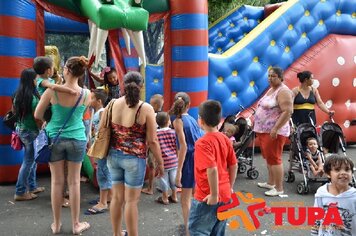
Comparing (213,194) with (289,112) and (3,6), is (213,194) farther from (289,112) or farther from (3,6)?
(3,6)

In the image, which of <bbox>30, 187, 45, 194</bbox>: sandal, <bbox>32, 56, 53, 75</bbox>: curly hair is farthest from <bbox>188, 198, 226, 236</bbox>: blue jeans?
<bbox>30, 187, 45, 194</bbox>: sandal

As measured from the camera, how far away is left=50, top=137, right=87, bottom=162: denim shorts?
348cm

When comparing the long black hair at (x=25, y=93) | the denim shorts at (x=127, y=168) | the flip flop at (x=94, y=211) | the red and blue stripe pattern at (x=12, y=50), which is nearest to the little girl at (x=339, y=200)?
the denim shorts at (x=127, y=168)

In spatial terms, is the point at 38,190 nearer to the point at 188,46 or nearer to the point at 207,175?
the point at 188,46

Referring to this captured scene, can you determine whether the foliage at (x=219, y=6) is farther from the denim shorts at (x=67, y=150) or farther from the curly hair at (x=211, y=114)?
the curly hair at (x=211, y=114)

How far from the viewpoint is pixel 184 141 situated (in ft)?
10.7

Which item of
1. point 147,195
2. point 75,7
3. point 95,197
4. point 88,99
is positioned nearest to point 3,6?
point 75,7

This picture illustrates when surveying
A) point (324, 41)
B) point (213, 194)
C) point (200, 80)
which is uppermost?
point (324, 41)

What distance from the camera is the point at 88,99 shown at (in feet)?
11.9

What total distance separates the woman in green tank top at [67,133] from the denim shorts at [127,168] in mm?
570

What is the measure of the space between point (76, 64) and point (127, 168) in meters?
1.00

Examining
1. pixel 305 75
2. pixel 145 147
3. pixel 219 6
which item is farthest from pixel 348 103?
pixel 219 6

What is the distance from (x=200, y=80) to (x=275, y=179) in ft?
5.59

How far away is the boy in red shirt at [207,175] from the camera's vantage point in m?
2.50
